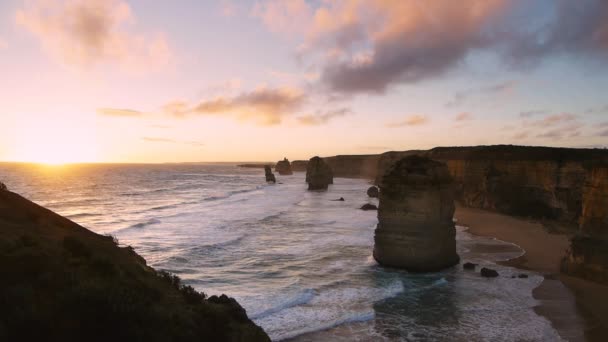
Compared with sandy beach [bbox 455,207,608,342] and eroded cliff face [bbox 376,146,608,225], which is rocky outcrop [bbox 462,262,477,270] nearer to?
sandy beach [bbox 455,207,608,342]

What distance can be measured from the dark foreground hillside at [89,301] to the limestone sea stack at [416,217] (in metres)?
13.1

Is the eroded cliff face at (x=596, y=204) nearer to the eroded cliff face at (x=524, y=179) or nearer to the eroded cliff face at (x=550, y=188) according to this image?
the eroded cliff face at (x=550, y=188)

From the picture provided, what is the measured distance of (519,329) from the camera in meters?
13.2

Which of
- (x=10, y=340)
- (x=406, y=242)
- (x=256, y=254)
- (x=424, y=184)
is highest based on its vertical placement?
(x=424, y=184)

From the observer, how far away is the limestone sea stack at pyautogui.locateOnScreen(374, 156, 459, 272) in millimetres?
19547

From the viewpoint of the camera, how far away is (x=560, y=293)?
54.0ft

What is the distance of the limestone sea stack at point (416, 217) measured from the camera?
1955cm

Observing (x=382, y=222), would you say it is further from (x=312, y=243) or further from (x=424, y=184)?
(x=312, y=243)

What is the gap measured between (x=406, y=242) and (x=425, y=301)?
14.0ft

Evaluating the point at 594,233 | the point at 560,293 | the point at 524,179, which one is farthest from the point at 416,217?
the point at 524,179

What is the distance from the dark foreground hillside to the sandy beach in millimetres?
11486

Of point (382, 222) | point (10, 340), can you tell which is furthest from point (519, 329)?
point (10, 340)

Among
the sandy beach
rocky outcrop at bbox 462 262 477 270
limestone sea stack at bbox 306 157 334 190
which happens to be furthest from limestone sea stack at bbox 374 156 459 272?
limestone sea stack at bbox 306 157 334 190

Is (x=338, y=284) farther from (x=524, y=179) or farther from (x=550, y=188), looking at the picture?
(x=524, y=179)
